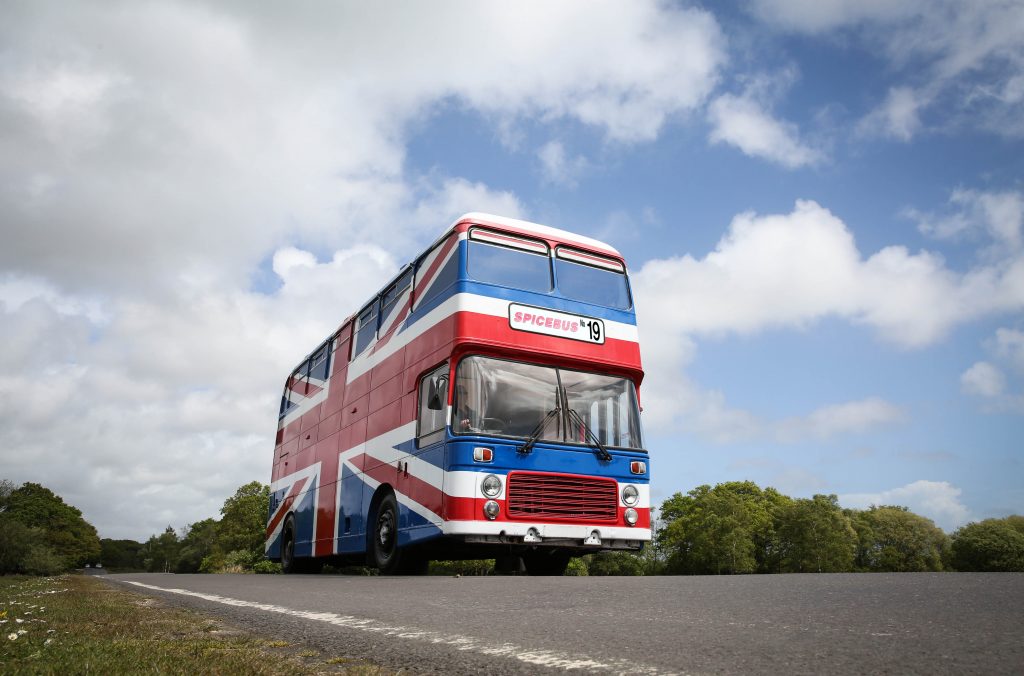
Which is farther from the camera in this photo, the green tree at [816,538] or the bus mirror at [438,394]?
the green tree at [816,538]

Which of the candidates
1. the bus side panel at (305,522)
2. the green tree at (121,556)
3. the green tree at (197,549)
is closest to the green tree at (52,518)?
the green tree at (197,549)

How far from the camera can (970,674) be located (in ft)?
7.91

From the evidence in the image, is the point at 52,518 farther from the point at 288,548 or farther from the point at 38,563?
the point at 288,548

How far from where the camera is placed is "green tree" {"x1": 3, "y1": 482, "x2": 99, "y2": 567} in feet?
225

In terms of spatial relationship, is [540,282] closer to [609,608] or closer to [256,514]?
[609,608]

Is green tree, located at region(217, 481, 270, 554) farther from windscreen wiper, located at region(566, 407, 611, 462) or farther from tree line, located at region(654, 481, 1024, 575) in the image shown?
windscreen wiper, located at region(566, 407, 611, 462)

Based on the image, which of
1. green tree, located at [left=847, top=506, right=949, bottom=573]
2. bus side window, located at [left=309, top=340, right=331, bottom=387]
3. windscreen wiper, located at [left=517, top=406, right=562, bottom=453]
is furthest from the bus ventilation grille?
green tree, located at [left=847, top=506, right=949, bottom=573]

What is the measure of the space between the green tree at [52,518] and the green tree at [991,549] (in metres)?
66.7

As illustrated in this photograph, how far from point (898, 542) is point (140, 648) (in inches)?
2505

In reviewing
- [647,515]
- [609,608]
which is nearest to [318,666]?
[609,608]

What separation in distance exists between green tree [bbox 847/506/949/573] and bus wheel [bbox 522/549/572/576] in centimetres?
5212

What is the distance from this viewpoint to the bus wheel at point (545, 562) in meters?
11.3

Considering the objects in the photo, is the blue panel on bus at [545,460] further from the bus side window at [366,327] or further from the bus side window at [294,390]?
the bus side window at [294,390]

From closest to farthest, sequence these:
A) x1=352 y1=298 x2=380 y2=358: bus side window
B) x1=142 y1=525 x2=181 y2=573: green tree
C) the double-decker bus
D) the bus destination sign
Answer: the double-decker bus, the bus destination sign, x1=352 y1=298 x2=380 y2=358: bus side window, x1=142 y1=525 x2=181 y2=573: green tree
